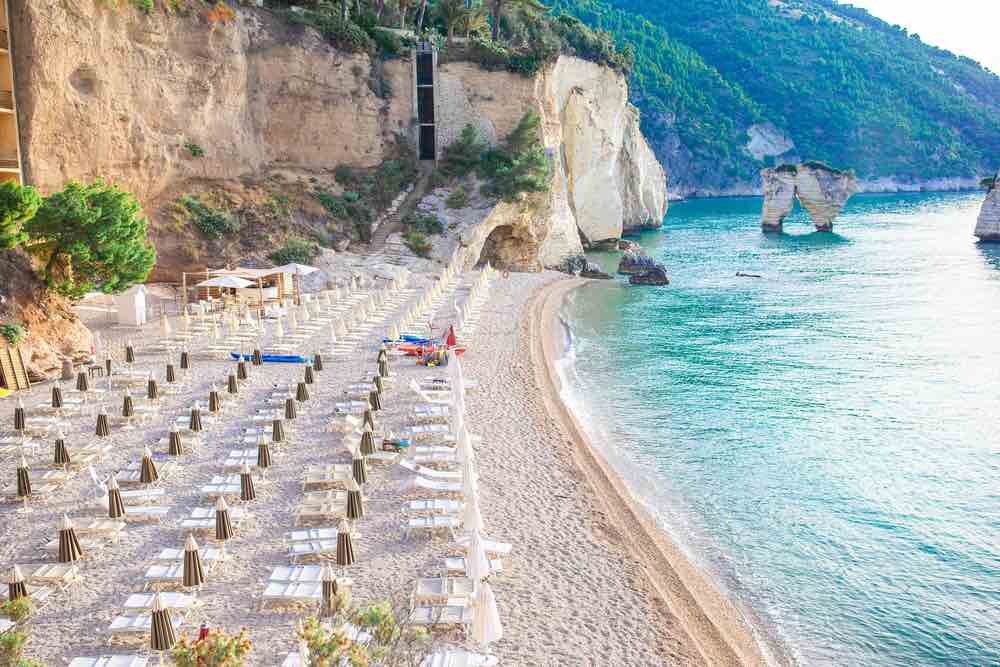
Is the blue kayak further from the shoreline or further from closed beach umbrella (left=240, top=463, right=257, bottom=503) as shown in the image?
closed beach umbrella (left=240, top=463, right=257, bottom=503)

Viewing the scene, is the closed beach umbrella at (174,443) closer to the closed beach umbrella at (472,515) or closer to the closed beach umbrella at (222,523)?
the closed beach umbrella at (222,523)

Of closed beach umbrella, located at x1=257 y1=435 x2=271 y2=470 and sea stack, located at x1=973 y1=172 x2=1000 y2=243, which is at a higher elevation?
sea stack, located at x1=973 y1=172 x2=1000 y2=243

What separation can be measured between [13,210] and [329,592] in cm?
1589

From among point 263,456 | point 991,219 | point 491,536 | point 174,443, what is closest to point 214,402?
point 174,443

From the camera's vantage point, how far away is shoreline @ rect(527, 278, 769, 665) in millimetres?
11898

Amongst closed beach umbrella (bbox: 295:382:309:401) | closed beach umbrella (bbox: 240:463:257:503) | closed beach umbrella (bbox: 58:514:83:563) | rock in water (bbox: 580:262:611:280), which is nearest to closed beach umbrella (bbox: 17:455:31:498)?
closed beach umbrella (bbox: 58:514:83:563)

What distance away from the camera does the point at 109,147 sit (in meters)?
33.6

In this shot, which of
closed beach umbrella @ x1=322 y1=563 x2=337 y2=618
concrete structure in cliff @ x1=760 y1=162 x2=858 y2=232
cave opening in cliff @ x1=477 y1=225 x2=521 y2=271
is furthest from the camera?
concrete structure in cliff @ x1=760 y1=162 x2=858 y2=232

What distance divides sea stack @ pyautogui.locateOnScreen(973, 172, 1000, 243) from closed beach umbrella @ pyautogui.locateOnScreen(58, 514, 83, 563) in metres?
77.7

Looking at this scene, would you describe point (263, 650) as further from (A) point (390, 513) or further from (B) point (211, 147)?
(B) point (211, 147)

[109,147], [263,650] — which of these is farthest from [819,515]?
[109,147]

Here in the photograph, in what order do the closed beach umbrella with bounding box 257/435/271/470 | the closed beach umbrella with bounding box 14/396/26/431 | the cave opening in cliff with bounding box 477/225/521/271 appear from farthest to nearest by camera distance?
the cave opening in cliff with bounding box 477/225/521/271 → the closed beach umbrella with bounding box 14/396/26/431 → the closed beach umbrella with bounding box 257/435/271/470

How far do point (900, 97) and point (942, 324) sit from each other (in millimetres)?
149110

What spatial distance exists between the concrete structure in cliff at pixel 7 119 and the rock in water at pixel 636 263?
34.7m
